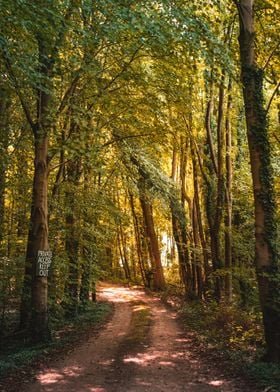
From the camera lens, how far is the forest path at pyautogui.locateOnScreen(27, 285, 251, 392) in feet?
24.1

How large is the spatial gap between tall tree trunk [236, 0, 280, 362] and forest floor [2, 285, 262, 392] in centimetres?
144

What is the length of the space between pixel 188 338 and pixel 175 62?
27.6 ft

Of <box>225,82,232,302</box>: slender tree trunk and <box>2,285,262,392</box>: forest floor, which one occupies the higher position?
<box>225,82,232,302</box>: slender tree trunk

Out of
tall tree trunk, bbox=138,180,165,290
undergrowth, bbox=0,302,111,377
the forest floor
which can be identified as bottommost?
the forest floor

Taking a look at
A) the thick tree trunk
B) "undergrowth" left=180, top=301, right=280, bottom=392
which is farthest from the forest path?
the thick tree trunk

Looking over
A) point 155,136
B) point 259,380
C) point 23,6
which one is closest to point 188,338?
point 259,380

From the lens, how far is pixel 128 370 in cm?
847

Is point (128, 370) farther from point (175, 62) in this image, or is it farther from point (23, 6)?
point (175, 62)

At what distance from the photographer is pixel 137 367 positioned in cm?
869

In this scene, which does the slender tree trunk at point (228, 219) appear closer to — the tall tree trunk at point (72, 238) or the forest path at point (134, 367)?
the forest path at point (134, 367)

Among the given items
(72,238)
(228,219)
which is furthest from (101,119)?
(228,219)

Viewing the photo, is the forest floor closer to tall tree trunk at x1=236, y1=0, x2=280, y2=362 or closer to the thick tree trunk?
the thick tree trunk

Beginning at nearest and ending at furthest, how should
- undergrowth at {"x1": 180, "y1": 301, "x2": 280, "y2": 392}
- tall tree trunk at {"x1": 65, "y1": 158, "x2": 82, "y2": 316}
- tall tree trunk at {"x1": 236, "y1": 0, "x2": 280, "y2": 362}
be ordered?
undergrowth at {"x1": 180, "y1": 301, "x2": 280, "y2": 392}, tall tree trunk at {"x1": 236, "y1": 0, "x2": 280, "y2": 362}, tall tree trunk at {"x1": 65, "y1": 158, "x2": 82, "y2": 316}

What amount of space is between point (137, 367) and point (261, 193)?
4713 millimetres
